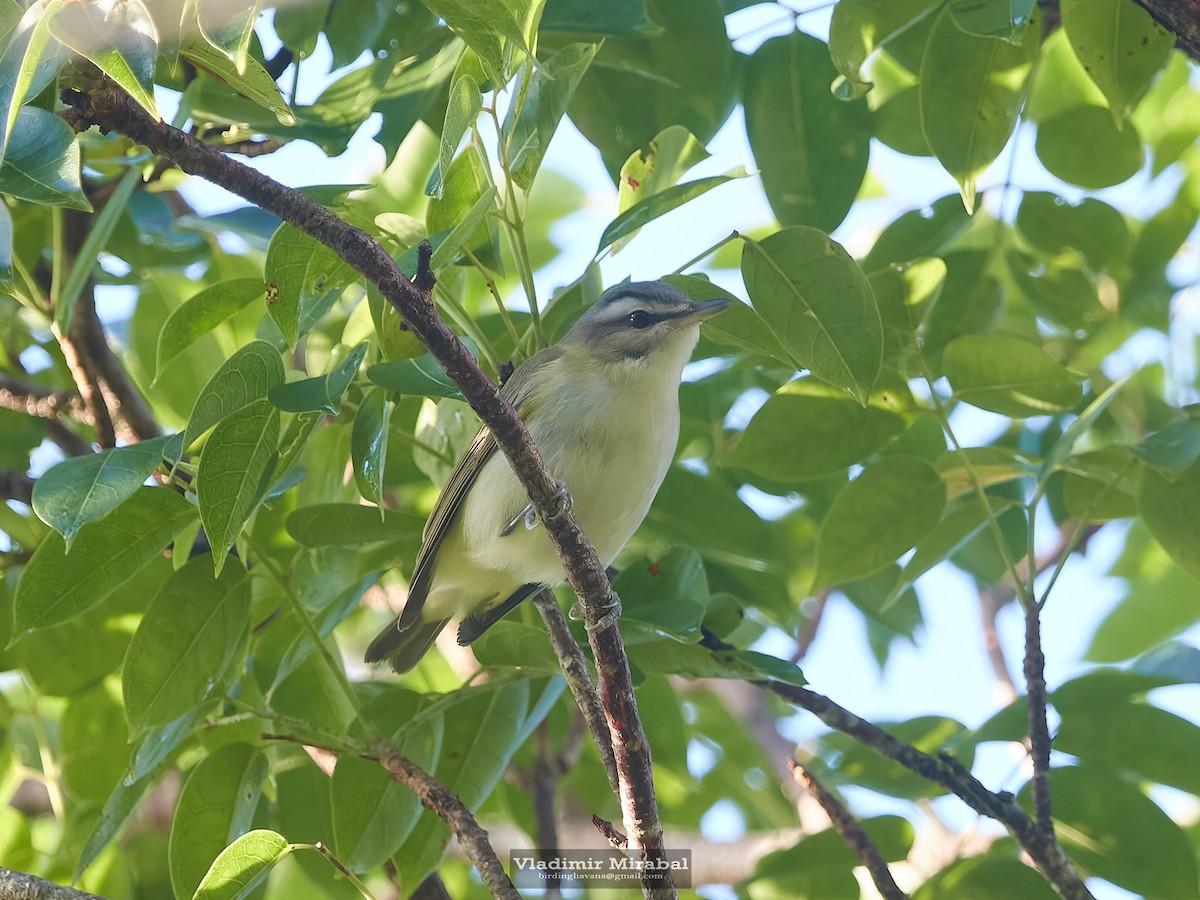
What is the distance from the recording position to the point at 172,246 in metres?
3.82

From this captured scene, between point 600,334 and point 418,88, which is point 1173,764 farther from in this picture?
point 418,88

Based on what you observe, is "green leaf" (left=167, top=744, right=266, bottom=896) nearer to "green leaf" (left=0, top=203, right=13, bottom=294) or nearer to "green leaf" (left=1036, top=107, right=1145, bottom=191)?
"green leaf" (left=0, top=203, right=13, bottom=294)

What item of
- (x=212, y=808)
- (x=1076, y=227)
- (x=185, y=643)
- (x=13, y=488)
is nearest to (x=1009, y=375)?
(x=1076, y=227)

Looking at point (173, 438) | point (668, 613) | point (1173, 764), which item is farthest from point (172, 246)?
point (1173, 764)

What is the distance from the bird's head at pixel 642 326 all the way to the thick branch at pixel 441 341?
1.00 meters

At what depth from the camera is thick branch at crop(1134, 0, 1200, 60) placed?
2486 mm

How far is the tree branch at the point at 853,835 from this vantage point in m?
2.74

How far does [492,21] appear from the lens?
2.11 m

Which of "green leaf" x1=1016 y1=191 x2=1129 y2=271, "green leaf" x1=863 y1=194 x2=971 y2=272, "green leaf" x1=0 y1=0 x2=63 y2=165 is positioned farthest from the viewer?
"green leaf" x1=1016 y1=191 x2=1129 y2=271

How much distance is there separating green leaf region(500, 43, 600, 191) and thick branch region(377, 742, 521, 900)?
1334 mm

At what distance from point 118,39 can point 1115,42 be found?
2269 millimetres

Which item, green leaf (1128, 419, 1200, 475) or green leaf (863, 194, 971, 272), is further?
green leaf (863, 194, 971, 272)

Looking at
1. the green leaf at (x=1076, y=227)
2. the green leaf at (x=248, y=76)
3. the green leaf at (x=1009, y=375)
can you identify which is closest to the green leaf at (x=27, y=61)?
the green leaf at (x=248, y=76)

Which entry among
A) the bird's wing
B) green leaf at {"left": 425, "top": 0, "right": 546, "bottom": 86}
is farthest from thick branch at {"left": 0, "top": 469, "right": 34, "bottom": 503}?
green leaf at {"left": 425, "top": 0, "right": 546, "bottom": 86}
